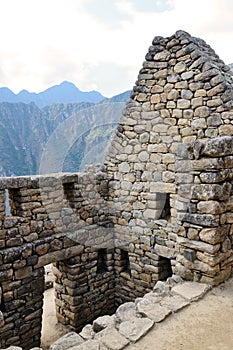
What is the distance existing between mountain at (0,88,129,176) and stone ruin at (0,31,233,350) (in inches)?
58.0

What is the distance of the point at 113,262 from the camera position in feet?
24.2

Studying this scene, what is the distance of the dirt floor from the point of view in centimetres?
272

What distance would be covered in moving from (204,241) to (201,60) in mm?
3453

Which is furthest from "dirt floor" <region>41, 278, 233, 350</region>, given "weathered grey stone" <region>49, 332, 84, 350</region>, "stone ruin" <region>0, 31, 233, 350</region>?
"weathered grey stone" <region>49, 332, 84, 350</region>

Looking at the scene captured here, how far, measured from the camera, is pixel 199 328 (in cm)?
295

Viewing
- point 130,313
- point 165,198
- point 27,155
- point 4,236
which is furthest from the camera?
point 27,155

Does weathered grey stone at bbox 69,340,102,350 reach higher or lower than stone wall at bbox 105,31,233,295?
lower

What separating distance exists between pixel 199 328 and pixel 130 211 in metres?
3.98

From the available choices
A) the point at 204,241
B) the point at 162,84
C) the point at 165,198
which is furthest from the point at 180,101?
the point at 204,241

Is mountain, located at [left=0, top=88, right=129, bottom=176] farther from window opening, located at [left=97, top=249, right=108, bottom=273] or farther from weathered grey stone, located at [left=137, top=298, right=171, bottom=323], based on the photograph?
weathered grey stone, located at [left=137, top=298, right=171, bottom=323]

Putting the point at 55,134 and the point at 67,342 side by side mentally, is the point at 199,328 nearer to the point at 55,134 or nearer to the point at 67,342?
the point at 67,342

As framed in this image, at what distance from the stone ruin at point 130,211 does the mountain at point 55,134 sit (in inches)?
58.0

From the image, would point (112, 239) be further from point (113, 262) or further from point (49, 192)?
point (49, 192)

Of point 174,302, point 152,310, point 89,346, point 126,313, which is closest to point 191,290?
point 174,302
